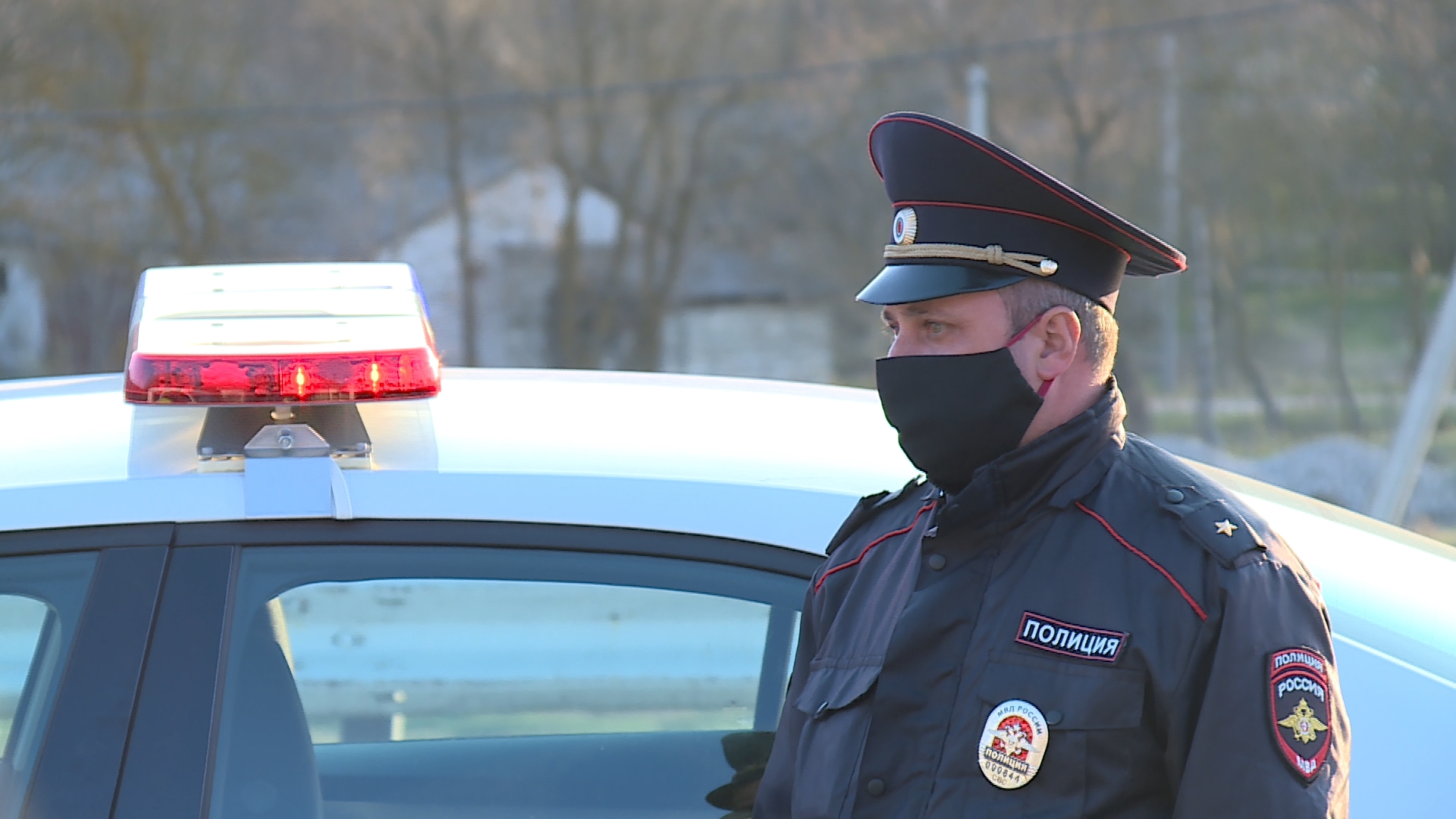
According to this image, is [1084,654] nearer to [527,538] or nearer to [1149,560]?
[1149,560]

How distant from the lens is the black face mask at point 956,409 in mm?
1383

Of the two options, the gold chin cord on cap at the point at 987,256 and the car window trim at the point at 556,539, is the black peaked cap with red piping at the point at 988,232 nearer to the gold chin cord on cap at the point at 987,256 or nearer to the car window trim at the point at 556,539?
the gold chin cord on cap at the point at 987,256

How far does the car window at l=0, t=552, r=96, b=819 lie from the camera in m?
1.58

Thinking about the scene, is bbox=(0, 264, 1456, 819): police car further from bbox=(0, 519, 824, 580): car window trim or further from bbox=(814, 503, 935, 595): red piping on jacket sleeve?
bbox=(814, 503, 935, 595): red piping on jacket sleeve

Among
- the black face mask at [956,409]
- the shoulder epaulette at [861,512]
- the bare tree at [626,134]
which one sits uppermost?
the bare tree at [626,134]

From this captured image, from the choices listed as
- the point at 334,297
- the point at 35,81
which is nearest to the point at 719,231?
the point at 35,81

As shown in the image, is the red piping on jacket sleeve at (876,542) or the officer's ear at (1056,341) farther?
the red piping on jacket sleeve at (876,542)

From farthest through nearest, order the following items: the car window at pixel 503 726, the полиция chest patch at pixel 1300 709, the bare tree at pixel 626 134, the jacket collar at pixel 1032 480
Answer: the bare tree at pixel 626 134 → the car window at pixel 503 726 → the jacket collar at pixel 1032 480 → the полиция chest patch at pixel 1300 709

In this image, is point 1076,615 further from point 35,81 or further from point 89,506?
point 35,81

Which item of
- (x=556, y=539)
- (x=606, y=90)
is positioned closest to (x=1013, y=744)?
(x=556, y=539)

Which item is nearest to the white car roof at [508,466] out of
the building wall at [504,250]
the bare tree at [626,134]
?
the bare tree at [626,134]

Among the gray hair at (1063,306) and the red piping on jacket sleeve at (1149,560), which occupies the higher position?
the gray hair at (1063,306)

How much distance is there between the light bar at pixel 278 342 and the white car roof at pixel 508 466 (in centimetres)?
10

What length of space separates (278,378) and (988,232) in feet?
2.81
